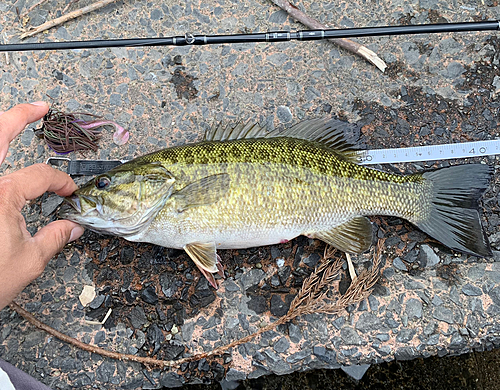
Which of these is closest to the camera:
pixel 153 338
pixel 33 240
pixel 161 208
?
pixel 33 240

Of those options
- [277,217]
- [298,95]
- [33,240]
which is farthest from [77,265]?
[298,95]

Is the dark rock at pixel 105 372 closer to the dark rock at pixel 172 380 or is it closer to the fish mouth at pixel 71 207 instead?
the dark rock at pixel 172 380

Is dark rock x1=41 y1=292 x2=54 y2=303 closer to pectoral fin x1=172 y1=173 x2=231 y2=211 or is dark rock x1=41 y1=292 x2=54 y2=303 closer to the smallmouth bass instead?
the smallmouth bass

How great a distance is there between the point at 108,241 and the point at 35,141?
1.08 m

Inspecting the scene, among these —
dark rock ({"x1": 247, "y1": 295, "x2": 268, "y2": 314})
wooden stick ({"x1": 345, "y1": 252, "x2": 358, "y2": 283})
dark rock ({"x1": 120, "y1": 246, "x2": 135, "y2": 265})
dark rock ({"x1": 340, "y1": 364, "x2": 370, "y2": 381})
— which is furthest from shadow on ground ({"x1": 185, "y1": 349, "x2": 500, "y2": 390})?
dark rock ({"x1": 120, "y1": 246, "x2": 135, "y2": 265})

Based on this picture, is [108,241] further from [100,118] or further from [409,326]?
[409,326]

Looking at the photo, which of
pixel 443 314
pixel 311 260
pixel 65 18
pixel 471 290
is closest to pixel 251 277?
pixel 311 260

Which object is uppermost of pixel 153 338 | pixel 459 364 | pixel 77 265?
pixel 77 265

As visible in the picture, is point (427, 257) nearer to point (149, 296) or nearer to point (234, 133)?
point (234, 133)

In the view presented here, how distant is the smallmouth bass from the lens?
8.59 feet

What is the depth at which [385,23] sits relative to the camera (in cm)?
335

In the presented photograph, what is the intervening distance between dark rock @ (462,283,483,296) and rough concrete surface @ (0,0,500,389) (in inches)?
0.6

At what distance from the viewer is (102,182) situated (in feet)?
8.61

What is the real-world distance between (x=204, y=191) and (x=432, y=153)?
190 cm
